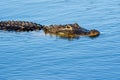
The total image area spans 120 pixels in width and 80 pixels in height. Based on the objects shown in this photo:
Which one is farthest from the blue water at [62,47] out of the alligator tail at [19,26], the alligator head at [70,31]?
the alligator tail at [19,26]

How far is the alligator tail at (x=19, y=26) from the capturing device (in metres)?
40.6

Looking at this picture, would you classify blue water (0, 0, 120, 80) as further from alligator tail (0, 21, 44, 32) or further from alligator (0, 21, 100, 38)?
alligator tail (0, 21, 44, 32)

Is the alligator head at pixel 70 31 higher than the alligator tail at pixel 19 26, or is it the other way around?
the alligator tail at pixel 19 26

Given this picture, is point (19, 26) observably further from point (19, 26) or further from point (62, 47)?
point (62, 47)

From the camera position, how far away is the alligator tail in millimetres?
40625

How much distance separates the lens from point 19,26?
135 feet

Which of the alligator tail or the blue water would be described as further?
the alligator tail

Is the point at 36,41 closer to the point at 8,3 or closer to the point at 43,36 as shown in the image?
the point at 43,36

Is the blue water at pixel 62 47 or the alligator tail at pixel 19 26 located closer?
the blue water at pixel 62 47

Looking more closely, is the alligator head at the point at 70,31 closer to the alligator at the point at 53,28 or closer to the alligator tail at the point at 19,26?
the alligator at the point at 53,28

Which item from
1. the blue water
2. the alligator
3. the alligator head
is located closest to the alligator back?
the alligator

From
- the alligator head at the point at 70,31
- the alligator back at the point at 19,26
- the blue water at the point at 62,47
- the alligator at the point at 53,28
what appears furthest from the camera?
the alligator back at the point at 19,26

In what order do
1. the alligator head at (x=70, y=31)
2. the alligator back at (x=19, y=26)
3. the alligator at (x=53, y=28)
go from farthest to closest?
the alligator back at (x=19, y=26) < the alligator at (x=53, y=28) < the alligator head at (x=70, y=31)

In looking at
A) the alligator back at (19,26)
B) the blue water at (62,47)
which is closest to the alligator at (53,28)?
the alligator back at (19,26)
